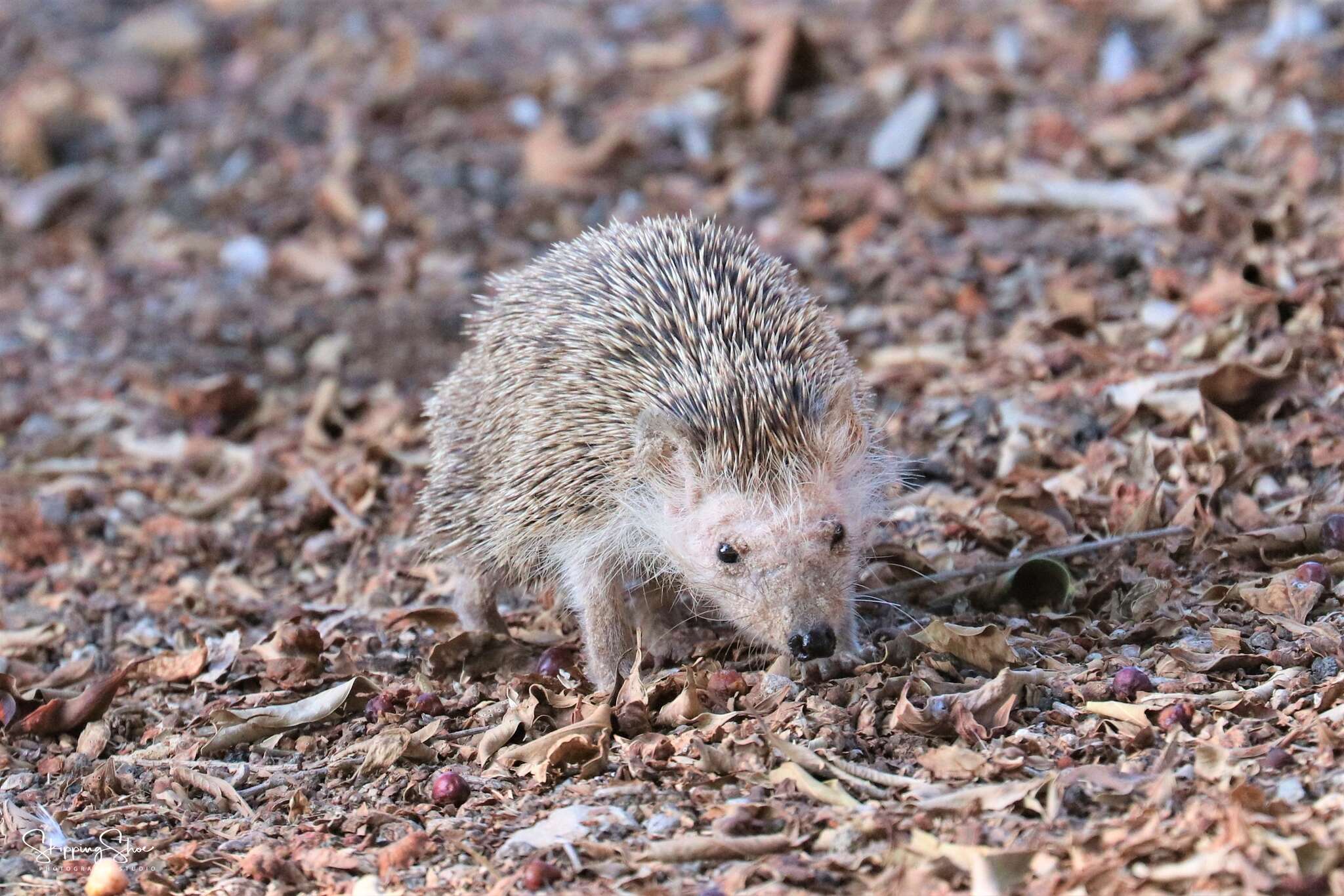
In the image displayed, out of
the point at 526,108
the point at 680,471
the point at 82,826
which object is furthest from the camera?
the point at 526,108

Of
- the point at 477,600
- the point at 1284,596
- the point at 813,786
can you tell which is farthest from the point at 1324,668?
the point at 477,600

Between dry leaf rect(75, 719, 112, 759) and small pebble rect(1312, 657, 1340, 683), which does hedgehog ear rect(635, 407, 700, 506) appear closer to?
small pebble rect(1312, 657, 1340, 683)

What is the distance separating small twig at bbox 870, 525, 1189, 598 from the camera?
6734mm

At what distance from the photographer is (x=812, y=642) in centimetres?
578

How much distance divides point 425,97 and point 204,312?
3.68 m

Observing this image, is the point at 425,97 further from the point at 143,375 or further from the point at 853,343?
the point at 853,343

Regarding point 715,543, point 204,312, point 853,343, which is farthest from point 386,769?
point 204,312

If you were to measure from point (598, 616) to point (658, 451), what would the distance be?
2.71 feet

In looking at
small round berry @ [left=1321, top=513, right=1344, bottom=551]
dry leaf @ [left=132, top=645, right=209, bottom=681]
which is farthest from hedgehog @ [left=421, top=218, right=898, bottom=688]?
small round berry @ [left=1321, top=513, right=1344, bottom=551]

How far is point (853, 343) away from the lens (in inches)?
400

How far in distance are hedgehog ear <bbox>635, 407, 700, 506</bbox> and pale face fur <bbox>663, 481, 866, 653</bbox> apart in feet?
0.27

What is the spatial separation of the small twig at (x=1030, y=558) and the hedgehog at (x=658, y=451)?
46 cm

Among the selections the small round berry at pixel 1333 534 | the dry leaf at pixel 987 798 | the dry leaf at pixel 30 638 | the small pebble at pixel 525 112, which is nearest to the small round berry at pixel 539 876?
the dry leaf at pixel 987 798

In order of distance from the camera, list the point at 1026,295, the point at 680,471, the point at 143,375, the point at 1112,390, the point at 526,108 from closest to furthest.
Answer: the point at 680,471 < the point at 1112,390 < the point at 1026,295 < the point at 143,375 < the point at 526,108
